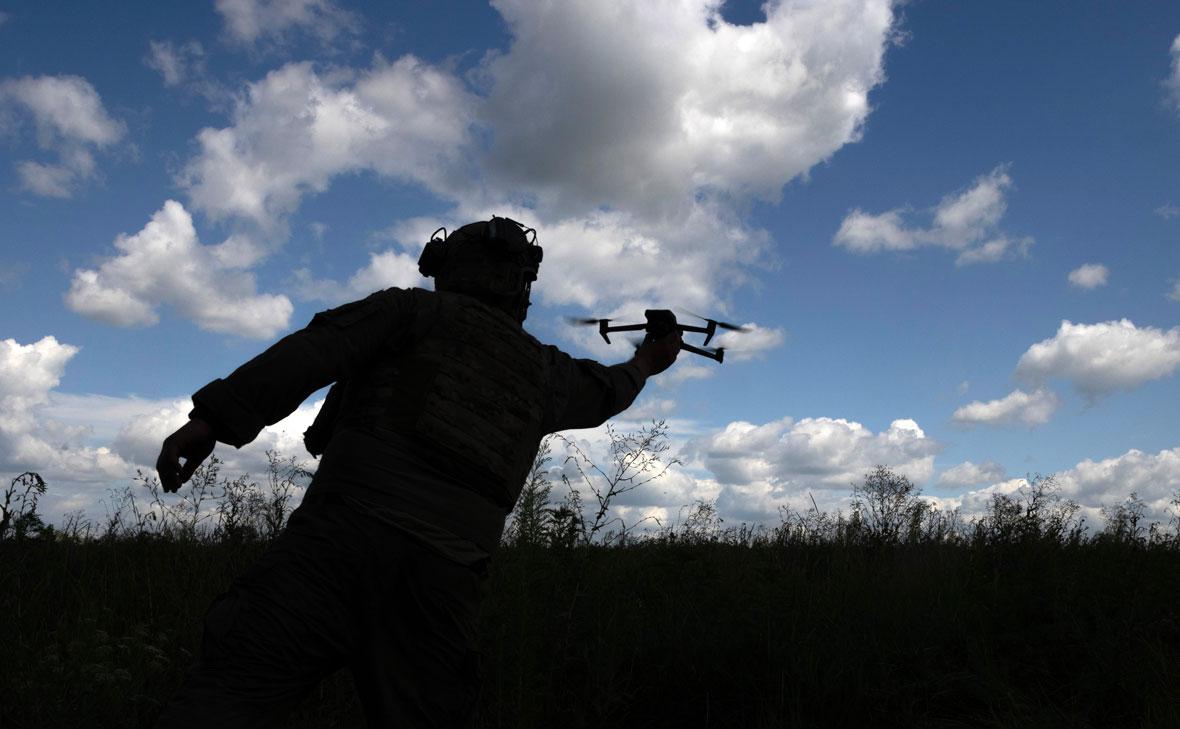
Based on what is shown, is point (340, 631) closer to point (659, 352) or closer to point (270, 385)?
point (270, 385)

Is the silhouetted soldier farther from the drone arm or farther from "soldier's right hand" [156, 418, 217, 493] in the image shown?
the drone arm

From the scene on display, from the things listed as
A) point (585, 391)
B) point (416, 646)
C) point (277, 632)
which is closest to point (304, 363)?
point (277, 632)

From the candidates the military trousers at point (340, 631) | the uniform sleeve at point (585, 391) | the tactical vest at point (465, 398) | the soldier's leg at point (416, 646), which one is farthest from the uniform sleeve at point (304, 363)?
the uniform sleeve at point (585, 391)

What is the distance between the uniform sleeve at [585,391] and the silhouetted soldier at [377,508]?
336mm

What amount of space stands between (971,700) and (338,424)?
405 cm

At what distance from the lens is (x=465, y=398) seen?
2.87 metres

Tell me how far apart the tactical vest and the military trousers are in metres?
0.32

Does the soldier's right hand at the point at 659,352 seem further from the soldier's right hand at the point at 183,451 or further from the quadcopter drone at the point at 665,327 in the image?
the soldier's right hand at the point at 183,451

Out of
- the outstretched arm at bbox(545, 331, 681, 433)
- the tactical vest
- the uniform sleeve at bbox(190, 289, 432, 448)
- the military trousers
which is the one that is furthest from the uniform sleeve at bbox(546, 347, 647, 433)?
the military trousers

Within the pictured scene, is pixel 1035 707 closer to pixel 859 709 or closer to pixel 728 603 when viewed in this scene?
pixel 859 709

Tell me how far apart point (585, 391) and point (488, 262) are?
724mm

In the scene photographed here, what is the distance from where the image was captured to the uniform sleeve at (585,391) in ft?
11.3

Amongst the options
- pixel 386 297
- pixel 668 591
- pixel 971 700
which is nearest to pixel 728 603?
pixel 668 591

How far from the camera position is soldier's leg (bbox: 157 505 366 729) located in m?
2.36
